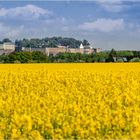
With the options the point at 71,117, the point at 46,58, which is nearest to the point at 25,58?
the point at 46,58

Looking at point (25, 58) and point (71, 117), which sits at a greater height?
point (71, 117)

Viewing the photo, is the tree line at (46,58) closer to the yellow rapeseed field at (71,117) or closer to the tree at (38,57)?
the tree at (38,57)

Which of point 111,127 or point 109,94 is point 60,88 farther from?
point 111,127

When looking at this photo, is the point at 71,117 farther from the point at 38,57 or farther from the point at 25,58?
the point at 38,57

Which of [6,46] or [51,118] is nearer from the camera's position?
[51,118]

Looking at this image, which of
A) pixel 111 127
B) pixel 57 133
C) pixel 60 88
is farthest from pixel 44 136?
pixel 60 88

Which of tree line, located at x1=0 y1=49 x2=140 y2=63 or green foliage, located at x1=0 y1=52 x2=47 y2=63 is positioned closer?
green foliage, located at x1=0 y1=52 x2=47 y2=63

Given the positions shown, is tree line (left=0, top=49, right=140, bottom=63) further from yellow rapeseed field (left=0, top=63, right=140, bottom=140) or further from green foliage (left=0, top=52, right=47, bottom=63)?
yellow rapeseed field (left=0, top=63, right=140, bottom=140)

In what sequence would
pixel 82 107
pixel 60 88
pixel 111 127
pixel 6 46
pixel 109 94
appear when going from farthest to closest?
pixel 6 46, pixel 60 88, pixel 109 94, pixel 82 107, pixel 111 127

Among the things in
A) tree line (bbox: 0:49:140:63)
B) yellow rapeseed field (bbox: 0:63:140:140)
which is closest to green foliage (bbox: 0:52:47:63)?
tree line (bbox: 0:49:140:63)

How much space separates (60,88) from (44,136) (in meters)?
5.87

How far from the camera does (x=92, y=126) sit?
301 inches

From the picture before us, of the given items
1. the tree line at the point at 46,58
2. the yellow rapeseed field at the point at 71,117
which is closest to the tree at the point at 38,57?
the tree line at the point at 46,58

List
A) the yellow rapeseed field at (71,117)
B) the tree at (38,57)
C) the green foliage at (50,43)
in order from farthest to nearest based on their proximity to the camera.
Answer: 1. the green foliage at (50,43)
2. the tree at (38,57)
3. the yellow rapeseed field at (71,117)
